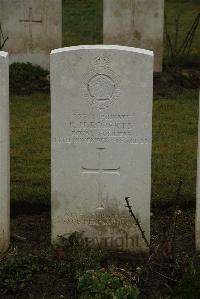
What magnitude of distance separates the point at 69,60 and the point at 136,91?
0.53 meters

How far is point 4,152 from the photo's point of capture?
6.09 meters

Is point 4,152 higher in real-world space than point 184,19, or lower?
lower

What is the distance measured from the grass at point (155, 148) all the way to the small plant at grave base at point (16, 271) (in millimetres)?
1394

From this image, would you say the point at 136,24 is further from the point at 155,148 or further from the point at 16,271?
the point at 16,271

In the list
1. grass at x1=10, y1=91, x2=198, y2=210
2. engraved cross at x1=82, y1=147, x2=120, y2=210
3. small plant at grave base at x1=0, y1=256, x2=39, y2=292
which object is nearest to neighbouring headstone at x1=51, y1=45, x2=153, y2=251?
engraved cross at x1=82, y1=147, x2=120, y2=210

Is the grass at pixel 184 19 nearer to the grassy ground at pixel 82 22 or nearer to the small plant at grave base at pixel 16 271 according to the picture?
the grassy ground at pixel 82 22

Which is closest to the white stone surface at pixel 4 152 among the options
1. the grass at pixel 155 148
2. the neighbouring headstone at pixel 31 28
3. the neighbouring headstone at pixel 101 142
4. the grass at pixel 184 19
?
the neighbouring headstone at pixel 101 142

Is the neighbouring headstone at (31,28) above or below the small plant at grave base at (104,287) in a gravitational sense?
above

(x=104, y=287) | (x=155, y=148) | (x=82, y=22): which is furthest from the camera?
(x=82, y=22)

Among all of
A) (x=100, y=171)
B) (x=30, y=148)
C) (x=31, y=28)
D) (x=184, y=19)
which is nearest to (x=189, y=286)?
→ (x=100, y=171)

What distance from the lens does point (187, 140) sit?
920cm

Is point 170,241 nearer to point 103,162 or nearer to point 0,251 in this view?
point 103,162

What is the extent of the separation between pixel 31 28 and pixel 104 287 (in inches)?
287

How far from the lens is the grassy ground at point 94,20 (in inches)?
575
